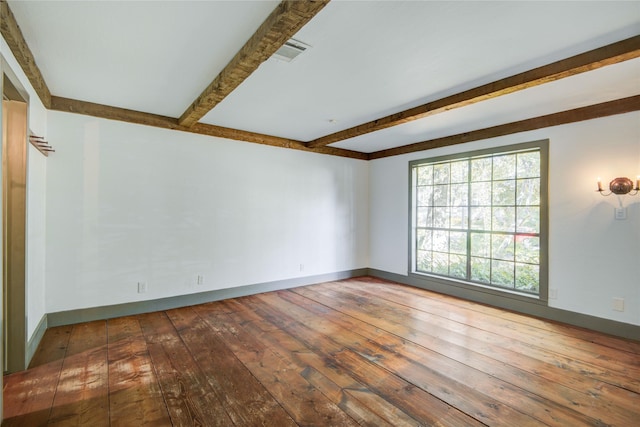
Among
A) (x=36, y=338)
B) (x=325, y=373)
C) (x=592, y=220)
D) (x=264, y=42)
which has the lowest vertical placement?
(x=325, y=373)

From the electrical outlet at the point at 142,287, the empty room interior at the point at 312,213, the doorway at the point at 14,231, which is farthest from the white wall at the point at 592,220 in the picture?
the doorway at the point at 14,231

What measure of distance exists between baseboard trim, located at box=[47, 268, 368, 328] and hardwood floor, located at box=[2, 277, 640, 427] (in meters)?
0.14

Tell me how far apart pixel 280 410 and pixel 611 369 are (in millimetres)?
2800

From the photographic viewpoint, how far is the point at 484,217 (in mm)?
4629

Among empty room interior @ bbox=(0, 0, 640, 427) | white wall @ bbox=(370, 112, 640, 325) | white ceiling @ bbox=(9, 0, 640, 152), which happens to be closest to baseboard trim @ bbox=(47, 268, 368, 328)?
empty room interior @ bbox=(0, 0, 640, 427)

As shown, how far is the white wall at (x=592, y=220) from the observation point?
3277 millimetres

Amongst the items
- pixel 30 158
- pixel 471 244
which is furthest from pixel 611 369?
pixel 30 158

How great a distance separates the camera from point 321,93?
3240 mm

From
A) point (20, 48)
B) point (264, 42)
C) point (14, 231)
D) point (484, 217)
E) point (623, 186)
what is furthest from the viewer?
point (484, 217)

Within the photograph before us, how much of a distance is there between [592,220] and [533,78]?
6.61 ft

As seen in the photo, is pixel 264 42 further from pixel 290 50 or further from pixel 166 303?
pixel 166 303

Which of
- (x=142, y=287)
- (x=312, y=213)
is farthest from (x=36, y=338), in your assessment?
(x=312, y=213)

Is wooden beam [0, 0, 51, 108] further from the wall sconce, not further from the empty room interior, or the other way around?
the wall sconce

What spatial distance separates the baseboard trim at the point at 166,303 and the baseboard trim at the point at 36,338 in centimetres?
11
